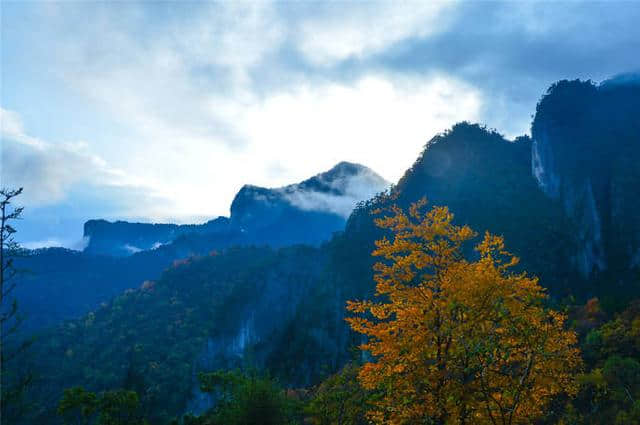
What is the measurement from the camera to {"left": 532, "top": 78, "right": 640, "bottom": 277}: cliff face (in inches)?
3406

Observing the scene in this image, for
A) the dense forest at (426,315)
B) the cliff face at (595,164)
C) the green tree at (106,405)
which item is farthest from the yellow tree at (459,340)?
the cliff face at (595,164)

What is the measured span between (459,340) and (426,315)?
1.45m

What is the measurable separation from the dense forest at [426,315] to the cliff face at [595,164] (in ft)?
1.39

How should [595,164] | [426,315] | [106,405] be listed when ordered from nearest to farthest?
[426,315], [106,405], [595,164]

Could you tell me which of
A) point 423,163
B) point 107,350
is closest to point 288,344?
point 107,350

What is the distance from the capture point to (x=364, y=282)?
114375 millimetres

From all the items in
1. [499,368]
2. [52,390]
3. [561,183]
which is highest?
[561,183]

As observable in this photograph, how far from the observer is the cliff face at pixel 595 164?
86.5m

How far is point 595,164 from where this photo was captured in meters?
97.6

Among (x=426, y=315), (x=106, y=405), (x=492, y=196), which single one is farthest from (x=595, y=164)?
(x=106, y=405)

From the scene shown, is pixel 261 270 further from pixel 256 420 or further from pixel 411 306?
pixel 411 306

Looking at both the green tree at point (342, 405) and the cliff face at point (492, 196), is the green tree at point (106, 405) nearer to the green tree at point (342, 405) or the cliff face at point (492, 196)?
the green tree at point (342, 405)

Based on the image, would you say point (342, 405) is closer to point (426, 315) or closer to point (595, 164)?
point (426, 315)

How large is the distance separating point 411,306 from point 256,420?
19.4 meters
